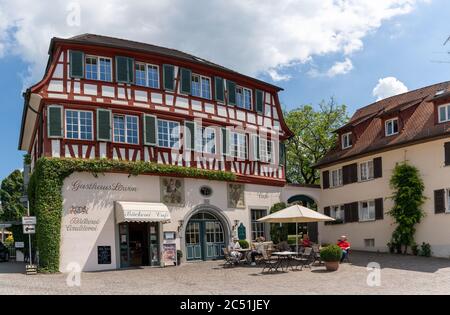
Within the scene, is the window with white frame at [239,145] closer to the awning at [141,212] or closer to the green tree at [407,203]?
the awning at [141,212]

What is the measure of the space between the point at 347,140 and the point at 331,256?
1449 centimetres

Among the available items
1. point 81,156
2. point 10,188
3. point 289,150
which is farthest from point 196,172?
point 10,188

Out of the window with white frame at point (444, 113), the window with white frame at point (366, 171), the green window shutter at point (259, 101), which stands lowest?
the window with white frame at point (366, 171)

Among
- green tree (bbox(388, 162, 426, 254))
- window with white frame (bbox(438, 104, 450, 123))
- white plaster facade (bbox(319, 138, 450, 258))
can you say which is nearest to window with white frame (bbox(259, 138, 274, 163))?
white plaster facade (bbox(319, 138, 450, 258))

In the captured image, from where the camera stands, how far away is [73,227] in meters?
22.5

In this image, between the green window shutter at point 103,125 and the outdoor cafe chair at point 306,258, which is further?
the green window shutter at point 103,125

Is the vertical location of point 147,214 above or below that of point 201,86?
below

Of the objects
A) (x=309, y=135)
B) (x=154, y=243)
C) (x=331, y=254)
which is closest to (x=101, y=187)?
(x=154, y=243)

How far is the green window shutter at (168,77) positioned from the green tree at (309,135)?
2283 cm

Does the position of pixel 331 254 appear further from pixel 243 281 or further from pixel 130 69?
Answer: pixel 130 69

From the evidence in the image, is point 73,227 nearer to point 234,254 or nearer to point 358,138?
point 234,254

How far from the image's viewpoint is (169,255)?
2477cm

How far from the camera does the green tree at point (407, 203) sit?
27.0 meters

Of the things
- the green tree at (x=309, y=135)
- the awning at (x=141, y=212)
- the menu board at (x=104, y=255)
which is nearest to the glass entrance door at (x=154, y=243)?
the awning at (x=141, y=212)
